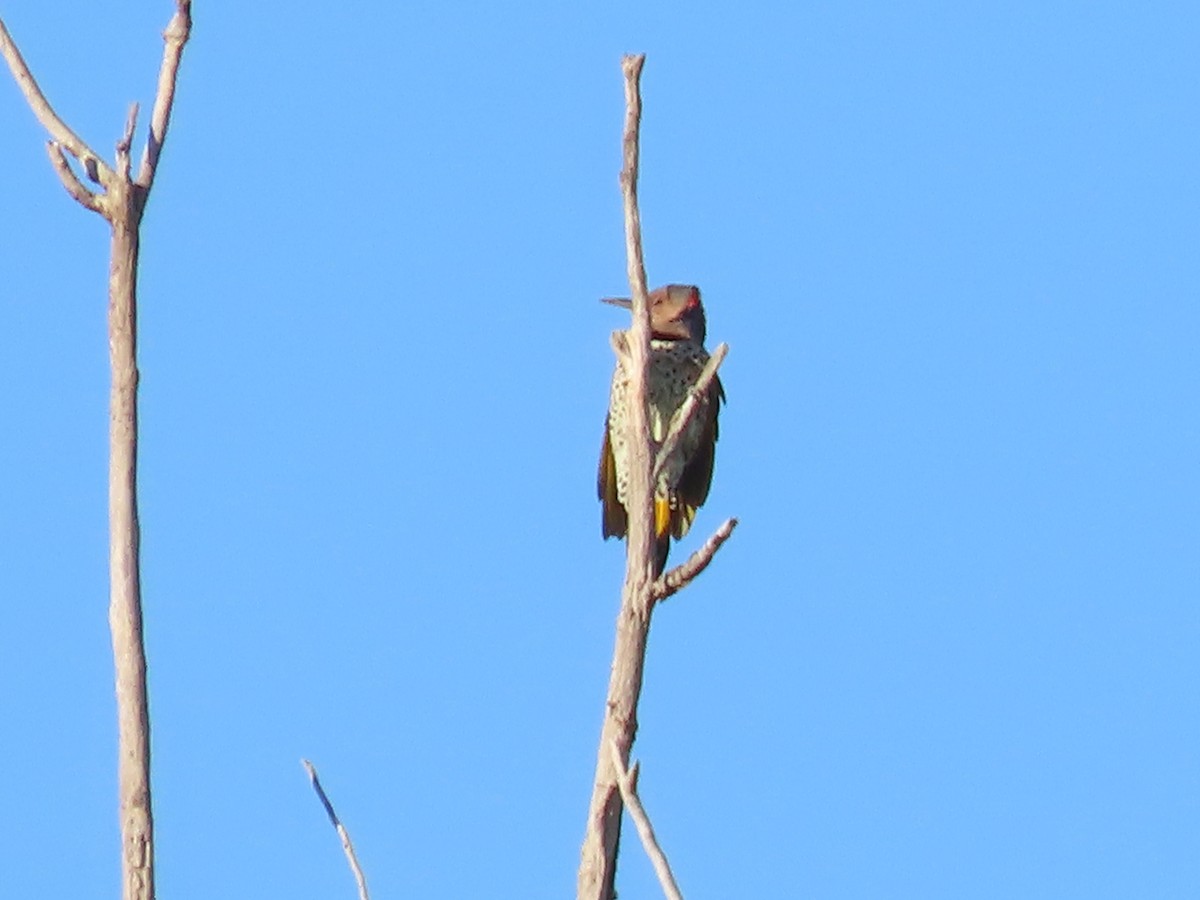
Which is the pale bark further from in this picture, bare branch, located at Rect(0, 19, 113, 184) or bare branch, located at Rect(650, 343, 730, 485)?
bare branch, located at Rect(0, 19, 113, 184)

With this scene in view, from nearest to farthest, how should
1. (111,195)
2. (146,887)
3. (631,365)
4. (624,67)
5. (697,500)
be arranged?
1. (146,887)
2. (111,195)
3. (624,67)
4. (631,365)
5. (697,500)

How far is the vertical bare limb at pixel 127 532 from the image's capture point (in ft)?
11.9

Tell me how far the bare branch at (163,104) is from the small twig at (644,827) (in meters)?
1.34

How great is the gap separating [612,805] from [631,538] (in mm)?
641

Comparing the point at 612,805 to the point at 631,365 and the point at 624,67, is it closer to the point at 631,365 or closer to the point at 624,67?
the point at 631,365

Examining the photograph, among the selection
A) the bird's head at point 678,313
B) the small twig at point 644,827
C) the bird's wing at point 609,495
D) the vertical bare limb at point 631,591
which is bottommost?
the small twig at point 644,827

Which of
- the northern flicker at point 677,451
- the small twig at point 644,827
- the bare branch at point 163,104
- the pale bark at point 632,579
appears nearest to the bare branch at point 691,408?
the pale bark at point 632,579

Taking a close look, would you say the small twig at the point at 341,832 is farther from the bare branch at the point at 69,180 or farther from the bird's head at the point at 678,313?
the bird's head at the point at 678,313

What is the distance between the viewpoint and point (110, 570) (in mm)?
3738

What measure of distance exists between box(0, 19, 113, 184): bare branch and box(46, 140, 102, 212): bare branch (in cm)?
2

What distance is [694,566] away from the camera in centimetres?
457

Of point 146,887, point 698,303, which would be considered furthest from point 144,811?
point 698,303

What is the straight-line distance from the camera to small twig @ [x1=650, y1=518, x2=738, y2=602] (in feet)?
14.9

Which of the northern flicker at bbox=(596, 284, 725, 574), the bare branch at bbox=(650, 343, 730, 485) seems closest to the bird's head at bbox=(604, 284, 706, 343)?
the northern flicker at bbox=(596, 284, 725, 574)
